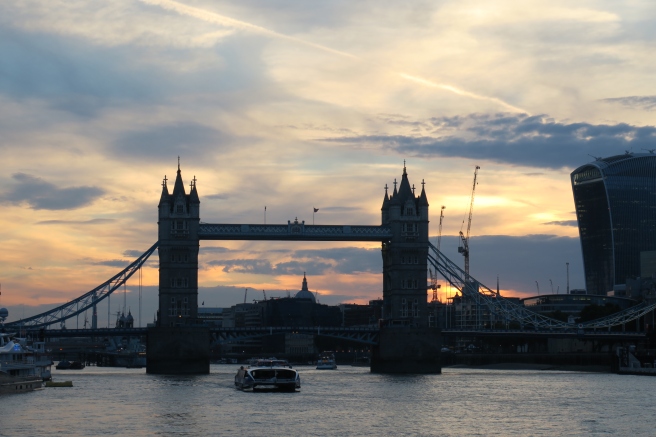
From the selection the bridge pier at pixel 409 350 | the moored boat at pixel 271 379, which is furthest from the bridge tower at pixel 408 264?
the moored boat at pixel 271 379

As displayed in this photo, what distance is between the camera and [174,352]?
14300cm

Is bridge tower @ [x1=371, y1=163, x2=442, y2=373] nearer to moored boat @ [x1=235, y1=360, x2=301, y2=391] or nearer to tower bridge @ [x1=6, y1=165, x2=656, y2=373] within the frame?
tower bridge @ [x1=6, y1=165, x2=656, y2=373]

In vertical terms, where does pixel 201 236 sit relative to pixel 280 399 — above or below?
above

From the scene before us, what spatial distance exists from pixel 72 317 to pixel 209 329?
737 inches

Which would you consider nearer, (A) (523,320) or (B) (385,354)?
(B) (385,354)

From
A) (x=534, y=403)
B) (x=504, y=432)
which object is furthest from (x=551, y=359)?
(x=504, y=432)

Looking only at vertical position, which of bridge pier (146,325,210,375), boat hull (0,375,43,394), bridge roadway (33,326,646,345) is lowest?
boat hull (0,375,43,394)

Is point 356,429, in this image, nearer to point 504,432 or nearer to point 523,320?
point 504,432

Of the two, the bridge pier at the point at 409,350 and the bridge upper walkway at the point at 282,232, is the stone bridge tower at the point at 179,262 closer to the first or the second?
the bridge upper walkway at the point at 282,232

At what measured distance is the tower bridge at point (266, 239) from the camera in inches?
5669

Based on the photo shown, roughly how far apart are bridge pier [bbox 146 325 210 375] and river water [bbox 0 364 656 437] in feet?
75.1

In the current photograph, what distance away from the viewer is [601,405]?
286 ft

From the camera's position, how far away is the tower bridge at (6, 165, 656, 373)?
472ft

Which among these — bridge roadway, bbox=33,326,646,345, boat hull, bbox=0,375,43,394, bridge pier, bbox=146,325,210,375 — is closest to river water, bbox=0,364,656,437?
boat hull, bbox=0,375,43,394
